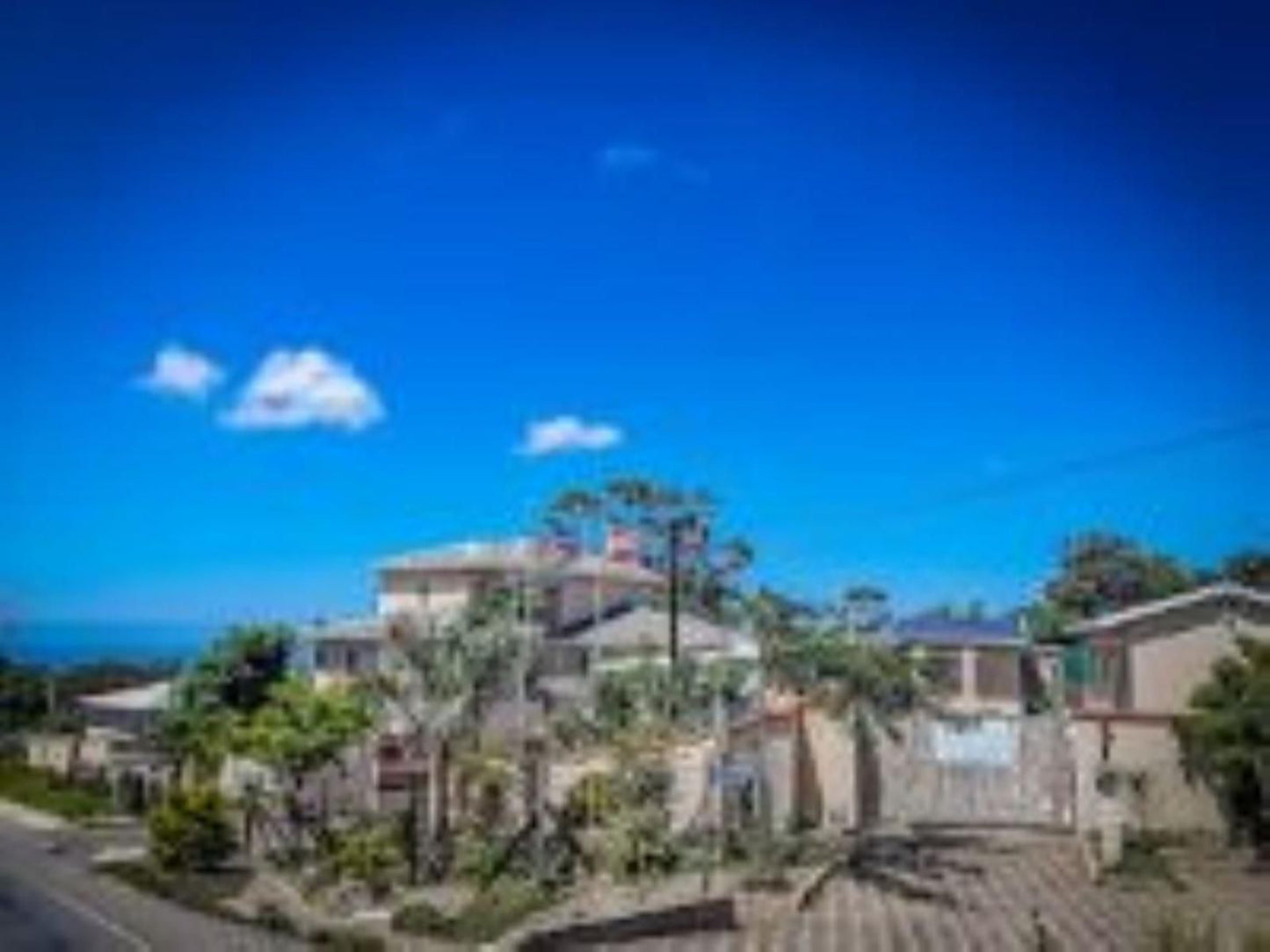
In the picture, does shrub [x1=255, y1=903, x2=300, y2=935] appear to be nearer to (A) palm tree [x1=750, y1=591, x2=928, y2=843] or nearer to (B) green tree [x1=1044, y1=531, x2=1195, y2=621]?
(A) palm tree [x1=750, y1=591, x2=928, y2=843]

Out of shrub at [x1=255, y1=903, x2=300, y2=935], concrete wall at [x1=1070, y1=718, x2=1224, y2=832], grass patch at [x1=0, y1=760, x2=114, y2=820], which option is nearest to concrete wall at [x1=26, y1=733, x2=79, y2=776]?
grass patch at [x1=0, y1=760, x2=114, y2=820]

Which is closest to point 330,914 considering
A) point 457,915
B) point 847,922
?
point 457,915

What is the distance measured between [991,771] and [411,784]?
1360 centimetres

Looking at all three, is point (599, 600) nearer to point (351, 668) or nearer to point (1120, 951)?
point (351, 668)

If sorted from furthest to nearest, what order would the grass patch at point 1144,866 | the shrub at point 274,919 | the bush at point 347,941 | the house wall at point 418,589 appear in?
the house wall at point 418,589 → the shrub at point 274,919 → the grass patch at point 1144,866 → the bush at point 347,941

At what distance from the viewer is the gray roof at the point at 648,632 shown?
53.6m

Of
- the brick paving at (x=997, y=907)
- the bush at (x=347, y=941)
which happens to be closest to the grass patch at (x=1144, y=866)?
the brick paving at (x=997, y=907)

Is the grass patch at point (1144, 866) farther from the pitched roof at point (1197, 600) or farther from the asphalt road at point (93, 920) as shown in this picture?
the asphalt road at point (93, 920)

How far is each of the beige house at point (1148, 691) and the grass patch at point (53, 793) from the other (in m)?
34.0

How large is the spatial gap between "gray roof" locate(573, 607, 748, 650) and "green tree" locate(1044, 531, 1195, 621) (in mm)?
24380

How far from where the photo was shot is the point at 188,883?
4178 centimetres

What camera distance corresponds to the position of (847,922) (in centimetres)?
3028

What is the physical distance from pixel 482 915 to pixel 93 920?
8731mm

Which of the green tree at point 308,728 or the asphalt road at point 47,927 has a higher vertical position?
the green tree at point 308,728
